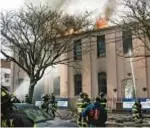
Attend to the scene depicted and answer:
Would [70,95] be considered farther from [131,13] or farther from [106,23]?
[131,13]

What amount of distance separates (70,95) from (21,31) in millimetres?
7985

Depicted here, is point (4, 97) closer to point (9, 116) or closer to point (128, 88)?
point (9, 116)

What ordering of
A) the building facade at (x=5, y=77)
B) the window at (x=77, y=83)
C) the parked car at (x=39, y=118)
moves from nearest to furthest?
the building facade at (x=5, y=77) < the parked car at (x=39, y=118) < the window at (x=77, y=83)

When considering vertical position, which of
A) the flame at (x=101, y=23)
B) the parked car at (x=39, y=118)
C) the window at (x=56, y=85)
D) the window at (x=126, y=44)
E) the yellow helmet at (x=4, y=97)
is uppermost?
the flame at (x=101, y=23)

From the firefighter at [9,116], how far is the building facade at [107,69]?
62.7ft

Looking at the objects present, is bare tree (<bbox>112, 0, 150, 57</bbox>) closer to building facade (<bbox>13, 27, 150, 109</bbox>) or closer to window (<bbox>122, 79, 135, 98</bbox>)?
building facade (<bbox>13, 27, 150, 109</bbox>)

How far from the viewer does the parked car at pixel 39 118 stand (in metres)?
8.13

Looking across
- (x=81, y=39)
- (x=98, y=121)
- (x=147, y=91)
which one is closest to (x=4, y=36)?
(x=81, y=39)

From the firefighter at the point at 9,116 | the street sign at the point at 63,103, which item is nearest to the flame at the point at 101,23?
the street sign at the point at 63,103

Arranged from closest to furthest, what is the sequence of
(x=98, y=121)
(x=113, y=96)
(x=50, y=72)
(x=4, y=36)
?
(x=98, y=121) < (x=4, y=36) < (x=113, y=96) < (x=50, y=72)

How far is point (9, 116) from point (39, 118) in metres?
1.13

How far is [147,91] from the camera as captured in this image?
1089 inches

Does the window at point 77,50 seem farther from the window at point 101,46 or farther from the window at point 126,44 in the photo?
the window at point 126,44

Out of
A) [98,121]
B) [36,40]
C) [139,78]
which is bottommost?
[98,121]
